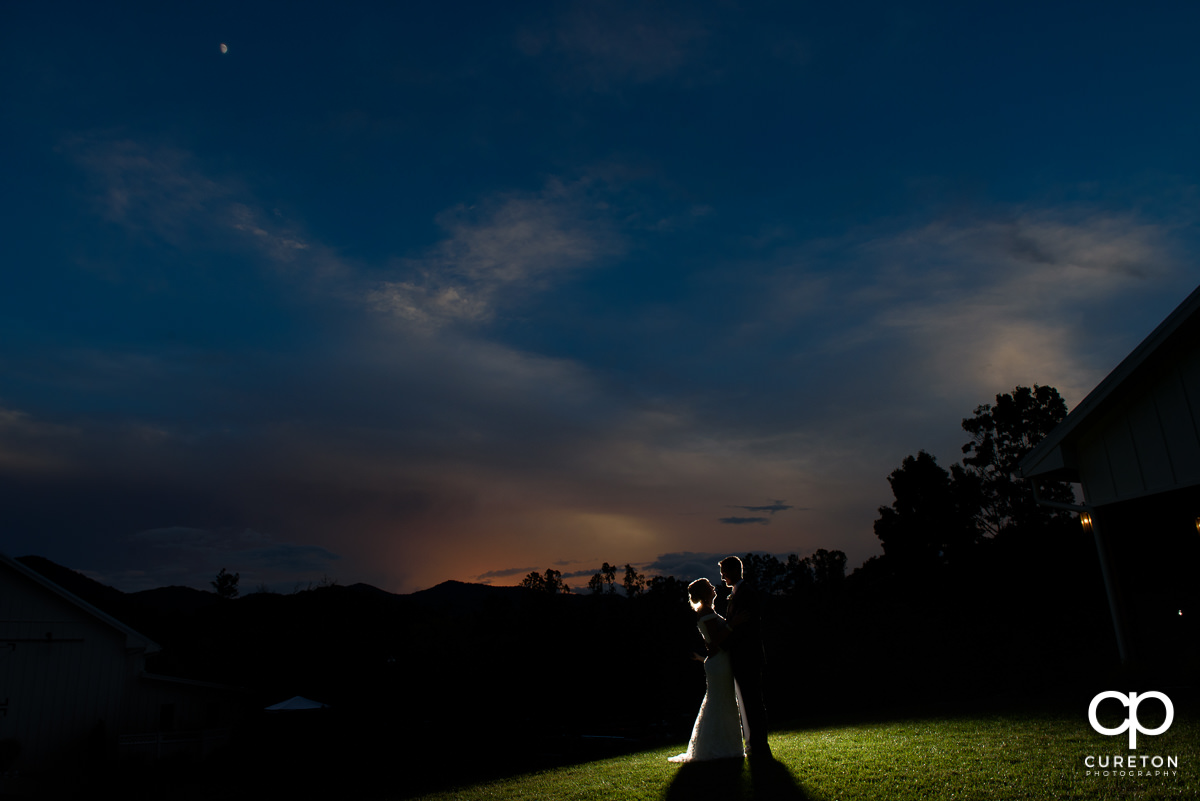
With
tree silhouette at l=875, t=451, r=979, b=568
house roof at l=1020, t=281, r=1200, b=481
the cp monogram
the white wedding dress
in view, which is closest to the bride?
the white wedding dress

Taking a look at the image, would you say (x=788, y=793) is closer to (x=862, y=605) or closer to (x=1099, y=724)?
(x=1099, y=724)

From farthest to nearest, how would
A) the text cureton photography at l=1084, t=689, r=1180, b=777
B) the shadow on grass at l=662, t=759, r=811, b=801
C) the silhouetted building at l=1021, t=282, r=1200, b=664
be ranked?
1. the silhouetted building at l=1021, t=282, r=1200, b=664
2. the shadow on grass at l=662, t=759, r=811, b=801
3. the text cureton photography at l=1084, t=689, r=1180, b=777

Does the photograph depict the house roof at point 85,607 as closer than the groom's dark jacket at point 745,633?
No

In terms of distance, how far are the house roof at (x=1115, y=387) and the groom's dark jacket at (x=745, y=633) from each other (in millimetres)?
6316

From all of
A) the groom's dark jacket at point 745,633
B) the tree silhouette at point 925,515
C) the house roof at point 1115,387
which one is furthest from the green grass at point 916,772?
the tree silhouette at point 925,515

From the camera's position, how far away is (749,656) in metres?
7.91

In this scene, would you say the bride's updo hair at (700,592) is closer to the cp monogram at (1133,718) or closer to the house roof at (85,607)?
the cp monogram at (1133,718)

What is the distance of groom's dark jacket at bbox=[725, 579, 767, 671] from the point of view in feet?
25.9

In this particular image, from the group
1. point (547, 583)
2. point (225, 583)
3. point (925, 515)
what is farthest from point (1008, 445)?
point (225, 583)

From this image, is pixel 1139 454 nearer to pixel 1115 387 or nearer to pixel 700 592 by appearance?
pixel 1115 387

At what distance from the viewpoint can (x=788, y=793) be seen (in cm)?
619

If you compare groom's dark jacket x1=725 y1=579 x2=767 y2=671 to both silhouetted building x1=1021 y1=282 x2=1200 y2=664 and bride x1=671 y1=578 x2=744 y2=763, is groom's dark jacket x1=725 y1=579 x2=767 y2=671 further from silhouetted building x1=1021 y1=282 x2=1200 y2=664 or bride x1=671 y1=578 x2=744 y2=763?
silhouetted building x1=1021 y1=282 x2=1200 y2=664

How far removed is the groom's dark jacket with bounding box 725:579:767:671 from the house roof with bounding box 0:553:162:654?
22.0m

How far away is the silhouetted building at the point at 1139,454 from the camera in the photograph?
9273 mm
